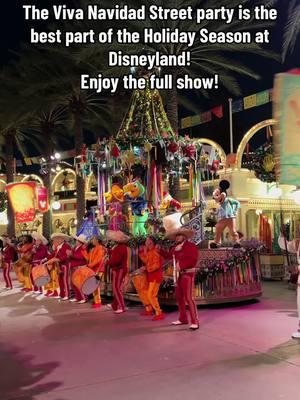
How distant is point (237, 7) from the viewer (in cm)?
1473

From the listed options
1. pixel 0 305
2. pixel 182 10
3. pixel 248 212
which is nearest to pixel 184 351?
pixel 0 305

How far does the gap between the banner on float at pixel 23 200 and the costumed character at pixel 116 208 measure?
6743 mm

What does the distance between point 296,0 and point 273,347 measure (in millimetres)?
8557

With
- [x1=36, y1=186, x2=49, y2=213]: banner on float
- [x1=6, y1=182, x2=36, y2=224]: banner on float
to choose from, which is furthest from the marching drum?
[x1=36, y1=186, x2=49, y2=213]: banner on float

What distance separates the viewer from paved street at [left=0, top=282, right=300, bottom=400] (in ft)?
16.9

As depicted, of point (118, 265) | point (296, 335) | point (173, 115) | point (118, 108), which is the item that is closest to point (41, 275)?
point (118, 265)

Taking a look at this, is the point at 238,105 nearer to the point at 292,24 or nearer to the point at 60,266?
the point at 292,24

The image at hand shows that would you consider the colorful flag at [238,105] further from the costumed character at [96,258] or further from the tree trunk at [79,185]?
the costumed character at [96,258]

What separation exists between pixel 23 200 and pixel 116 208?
7338mm

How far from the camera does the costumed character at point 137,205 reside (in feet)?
40.8

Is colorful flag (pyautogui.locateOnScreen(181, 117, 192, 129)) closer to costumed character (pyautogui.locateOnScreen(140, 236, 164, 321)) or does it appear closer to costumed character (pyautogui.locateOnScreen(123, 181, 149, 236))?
costumed character (pyautogui.locateOnScreen(123, 181, 149, 236))

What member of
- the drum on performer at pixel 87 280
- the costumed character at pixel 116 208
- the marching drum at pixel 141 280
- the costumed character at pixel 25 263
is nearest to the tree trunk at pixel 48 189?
the costumed character at pixel 25 263

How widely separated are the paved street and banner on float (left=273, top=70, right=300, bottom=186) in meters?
2.36

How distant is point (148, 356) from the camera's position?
6500 mm
